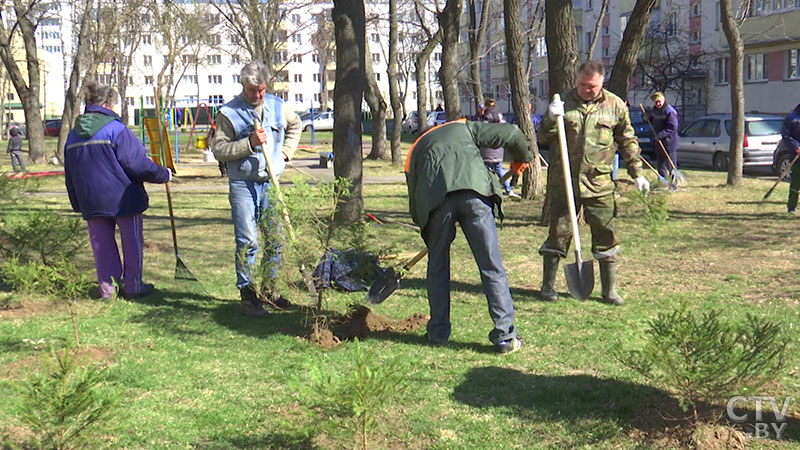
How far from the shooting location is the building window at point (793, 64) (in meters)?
36.6

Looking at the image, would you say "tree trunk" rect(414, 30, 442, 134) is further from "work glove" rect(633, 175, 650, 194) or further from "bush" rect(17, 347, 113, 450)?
"bush" rect(17, 347, 113, 450)

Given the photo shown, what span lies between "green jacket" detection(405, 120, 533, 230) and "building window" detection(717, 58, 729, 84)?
39.5m

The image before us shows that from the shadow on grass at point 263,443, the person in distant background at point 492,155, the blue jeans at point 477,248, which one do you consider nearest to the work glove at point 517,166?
the blue jeans at point 477,248

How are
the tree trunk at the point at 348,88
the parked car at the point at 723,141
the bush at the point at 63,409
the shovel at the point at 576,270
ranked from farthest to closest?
1. the parked car at the point at 723,141
2. the tree trunk at the point at 348,88
3. the shovel at the point at 576,270
4. the bush at the point at 63,409

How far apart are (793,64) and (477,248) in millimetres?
36244

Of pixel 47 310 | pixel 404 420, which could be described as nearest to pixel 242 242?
pixel 47 310

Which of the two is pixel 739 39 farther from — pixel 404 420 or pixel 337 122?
pixel 404 420

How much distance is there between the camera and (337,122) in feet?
32.3

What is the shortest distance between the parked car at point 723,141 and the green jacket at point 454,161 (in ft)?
55.1

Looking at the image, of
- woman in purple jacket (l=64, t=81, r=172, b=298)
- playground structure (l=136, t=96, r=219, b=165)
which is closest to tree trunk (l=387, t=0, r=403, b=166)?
playground structure (l=136, t=96, r=219, b=165)

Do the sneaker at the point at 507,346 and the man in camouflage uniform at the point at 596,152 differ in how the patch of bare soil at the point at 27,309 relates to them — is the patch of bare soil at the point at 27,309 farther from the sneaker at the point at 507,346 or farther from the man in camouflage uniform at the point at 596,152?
the man in camouflage uniform at the point at 596,152

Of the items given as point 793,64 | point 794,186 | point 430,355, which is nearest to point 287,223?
point 430,355

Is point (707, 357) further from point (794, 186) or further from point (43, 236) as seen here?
point (794, 186)

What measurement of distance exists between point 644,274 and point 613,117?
1.96 m
